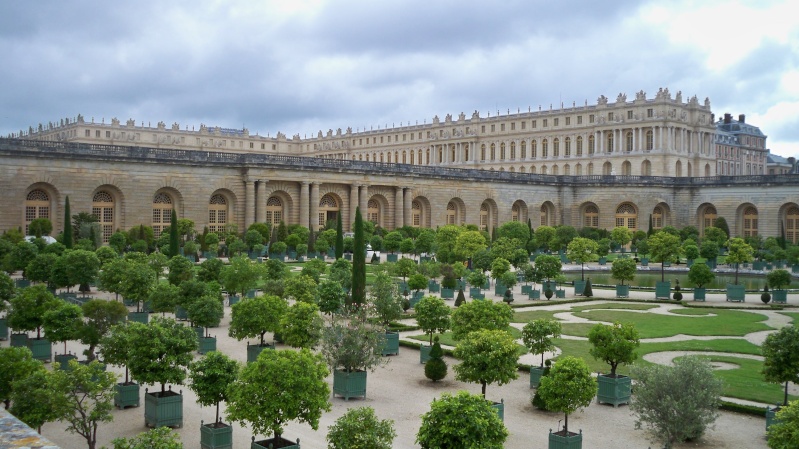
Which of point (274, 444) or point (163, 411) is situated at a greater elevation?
point (163, 411)

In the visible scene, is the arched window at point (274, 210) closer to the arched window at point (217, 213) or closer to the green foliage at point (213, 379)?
the arched window at point (217, 213)

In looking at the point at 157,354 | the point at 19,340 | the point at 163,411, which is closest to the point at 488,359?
the point at 163,411

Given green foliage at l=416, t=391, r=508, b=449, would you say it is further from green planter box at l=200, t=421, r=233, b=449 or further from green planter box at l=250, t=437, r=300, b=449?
green planter box at l=200, t=421, r=233, b=449

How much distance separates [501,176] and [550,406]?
58605 mm

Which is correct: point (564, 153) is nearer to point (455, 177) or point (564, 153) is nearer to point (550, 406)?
point (455, 177)

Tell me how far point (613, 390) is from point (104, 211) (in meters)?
43.0

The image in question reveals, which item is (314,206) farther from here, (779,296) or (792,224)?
(792,224)

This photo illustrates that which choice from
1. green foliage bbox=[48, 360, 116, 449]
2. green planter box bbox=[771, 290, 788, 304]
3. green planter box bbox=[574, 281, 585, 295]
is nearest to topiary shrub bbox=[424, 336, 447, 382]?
green foliage bbox=[48, 360, 116, 449]

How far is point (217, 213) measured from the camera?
57.3 metres

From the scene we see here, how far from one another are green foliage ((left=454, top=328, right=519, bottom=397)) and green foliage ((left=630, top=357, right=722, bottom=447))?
3193mm

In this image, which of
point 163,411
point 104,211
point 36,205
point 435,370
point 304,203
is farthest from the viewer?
point 304,203

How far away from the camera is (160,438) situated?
35.4 feet

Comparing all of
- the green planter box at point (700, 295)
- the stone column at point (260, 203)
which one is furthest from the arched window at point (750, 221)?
the stone column at point (260, 203)

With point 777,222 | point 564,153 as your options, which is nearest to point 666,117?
point 564,153
